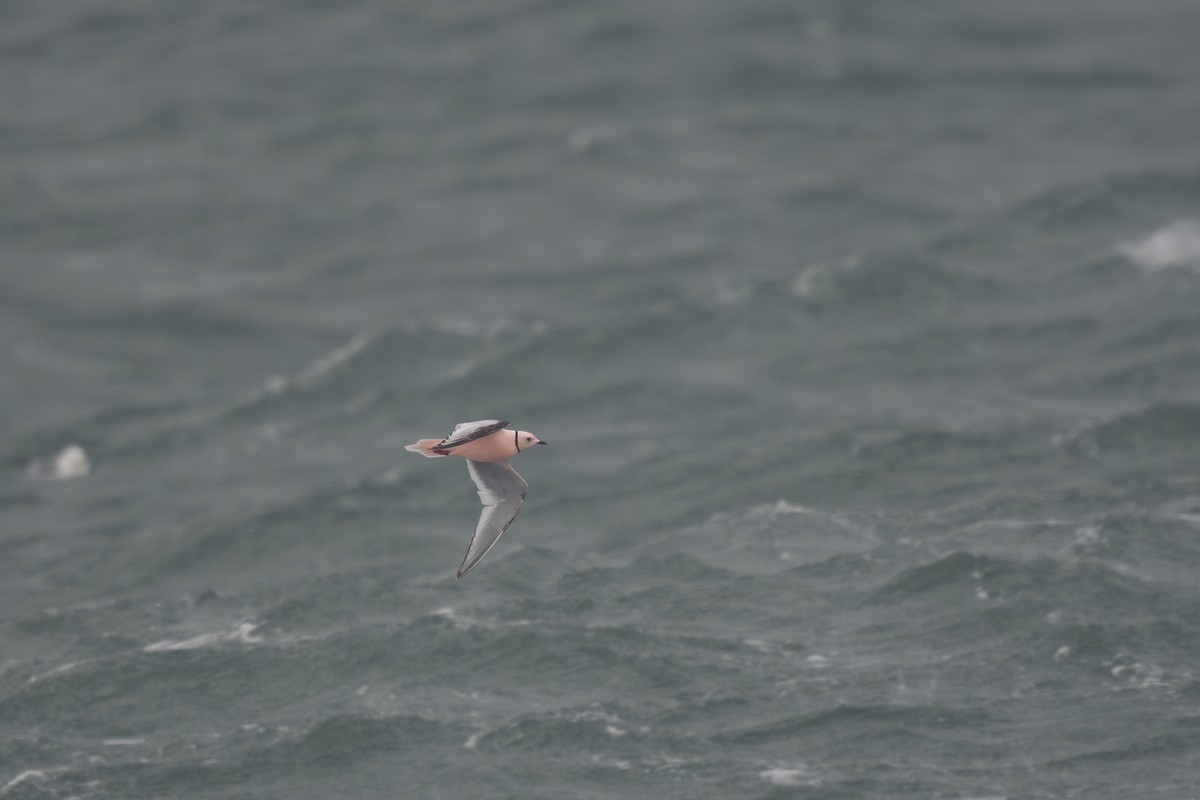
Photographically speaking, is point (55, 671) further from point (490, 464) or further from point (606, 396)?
point (606, 396)

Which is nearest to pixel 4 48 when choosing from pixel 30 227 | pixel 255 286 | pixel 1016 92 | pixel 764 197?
pixel 30 227

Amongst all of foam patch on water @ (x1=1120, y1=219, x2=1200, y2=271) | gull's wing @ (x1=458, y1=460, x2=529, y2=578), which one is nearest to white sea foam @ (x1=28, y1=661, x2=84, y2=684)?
gull's wing @ (x1=458, y1=460, x2=529, y2=578)

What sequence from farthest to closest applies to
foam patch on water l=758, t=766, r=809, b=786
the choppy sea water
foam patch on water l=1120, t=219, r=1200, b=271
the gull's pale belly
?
foam patch on water l=1120, t=219, r=1200, b=271 < the choppy sea water < foam patch on water l=758, t=766, r=809, b=786 < the gull's pale belly

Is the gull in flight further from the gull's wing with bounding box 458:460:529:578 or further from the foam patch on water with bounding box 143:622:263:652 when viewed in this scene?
the foam patch on water with bounding box 143:622:263:652

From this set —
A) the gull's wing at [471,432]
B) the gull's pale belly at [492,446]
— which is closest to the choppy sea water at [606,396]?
the gull's pale belly at [492,446]

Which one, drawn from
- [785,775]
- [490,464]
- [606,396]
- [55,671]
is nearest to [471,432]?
[490,464]

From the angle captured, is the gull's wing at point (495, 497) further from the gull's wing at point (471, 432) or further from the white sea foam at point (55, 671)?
the white sea foam at point (55, 671)
